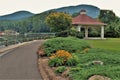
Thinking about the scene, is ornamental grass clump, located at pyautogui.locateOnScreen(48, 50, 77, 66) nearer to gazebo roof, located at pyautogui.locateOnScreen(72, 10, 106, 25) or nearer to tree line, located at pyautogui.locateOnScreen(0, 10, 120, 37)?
tree line, located at pyautogui.locateOnScreen(0, 10, 120, 37)

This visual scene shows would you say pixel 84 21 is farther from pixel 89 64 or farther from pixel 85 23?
pixel 89 64

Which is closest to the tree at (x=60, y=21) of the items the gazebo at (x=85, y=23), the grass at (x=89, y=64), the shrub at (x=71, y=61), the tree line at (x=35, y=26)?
the gazebo at (x=85, y=23)

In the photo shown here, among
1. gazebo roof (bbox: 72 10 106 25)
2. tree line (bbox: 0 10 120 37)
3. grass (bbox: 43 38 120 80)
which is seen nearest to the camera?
grass (bbox: 43 38 120 80)

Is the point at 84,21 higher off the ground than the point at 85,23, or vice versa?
the point at 84,21

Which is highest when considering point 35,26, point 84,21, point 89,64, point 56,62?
point 89,64

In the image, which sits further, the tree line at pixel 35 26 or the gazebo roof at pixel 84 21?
the gazebo roof at pixel 84 21

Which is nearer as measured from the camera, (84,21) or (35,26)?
(84,21)

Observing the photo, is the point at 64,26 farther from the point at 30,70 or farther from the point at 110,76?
the point at 110,76

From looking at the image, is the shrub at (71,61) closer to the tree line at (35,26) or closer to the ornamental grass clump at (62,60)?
the ornamental grass clump at (62,60)

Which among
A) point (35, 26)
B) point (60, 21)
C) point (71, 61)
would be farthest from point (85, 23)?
point (71, 61)

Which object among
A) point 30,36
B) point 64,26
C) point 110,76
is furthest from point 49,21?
point 110,76

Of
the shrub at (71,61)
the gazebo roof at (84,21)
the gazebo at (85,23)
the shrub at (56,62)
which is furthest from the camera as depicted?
the gazebo roof at (84,21)

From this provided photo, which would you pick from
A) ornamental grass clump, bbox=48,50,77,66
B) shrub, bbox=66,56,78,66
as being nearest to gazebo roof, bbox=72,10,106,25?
ornamental grass clump, bbox=48,50,77,66

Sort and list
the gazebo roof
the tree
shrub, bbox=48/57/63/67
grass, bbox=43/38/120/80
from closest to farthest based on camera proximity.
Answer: grass, bbox=43/38/120/80, shrub, bbox=48/57/63/67, the gazebo roof, the tree
